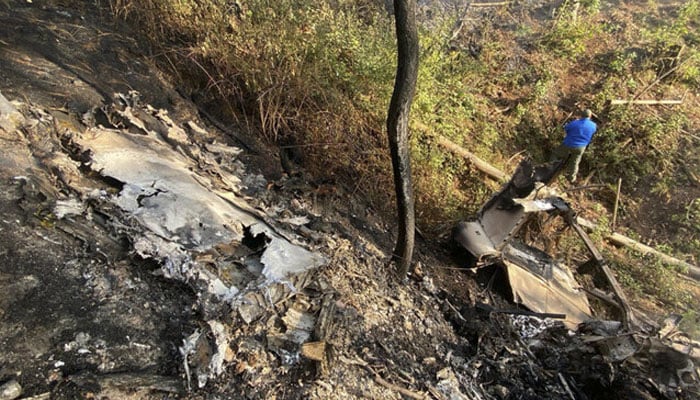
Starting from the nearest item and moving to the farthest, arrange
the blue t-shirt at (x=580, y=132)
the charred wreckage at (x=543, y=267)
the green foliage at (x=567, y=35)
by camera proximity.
Result: the charred wreckage at (x=543, y=267), the blue t-shirt at (x=580, y=132), the green foliage at (x=567, y=35)

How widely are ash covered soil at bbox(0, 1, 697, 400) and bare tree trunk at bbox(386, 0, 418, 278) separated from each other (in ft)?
1.62

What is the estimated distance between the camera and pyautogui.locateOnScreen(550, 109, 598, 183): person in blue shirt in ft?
20.1

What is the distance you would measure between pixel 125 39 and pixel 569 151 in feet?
21.1

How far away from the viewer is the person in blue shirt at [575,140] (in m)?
6.13

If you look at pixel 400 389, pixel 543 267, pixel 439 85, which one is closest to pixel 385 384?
pixel 400 389

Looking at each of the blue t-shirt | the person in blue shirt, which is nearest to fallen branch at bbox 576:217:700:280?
the person in blue shirt

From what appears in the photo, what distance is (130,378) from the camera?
1924 millimetres

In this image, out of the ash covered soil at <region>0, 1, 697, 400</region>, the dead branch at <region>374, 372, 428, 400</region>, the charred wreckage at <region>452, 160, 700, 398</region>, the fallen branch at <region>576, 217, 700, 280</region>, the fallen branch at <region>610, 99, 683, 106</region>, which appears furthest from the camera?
the fallen branch at <region>610, 99, 683, 106</region>

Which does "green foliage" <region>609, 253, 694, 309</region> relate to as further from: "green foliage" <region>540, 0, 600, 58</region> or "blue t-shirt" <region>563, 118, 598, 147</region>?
"green foliage" <region>540, 0, 600, 58</region>

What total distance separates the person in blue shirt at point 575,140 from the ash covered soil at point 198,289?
3.66 metres

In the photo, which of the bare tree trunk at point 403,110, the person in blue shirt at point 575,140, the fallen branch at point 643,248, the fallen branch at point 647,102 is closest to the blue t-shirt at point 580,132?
the person in blue shirt at point 575,140

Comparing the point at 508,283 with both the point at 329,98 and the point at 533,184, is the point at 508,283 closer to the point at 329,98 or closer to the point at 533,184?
the point at 533,184

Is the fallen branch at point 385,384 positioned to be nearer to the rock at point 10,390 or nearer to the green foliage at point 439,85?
the rock at point 10,390

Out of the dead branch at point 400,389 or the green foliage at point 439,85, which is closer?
the dead branch at point 400,389
